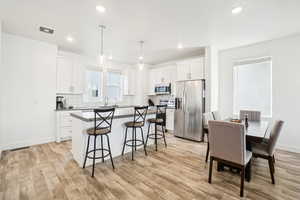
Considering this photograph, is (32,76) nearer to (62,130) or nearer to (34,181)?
(62,130)

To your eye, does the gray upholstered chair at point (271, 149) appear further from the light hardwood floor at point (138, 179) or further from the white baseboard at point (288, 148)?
the white baseboard at point (288, 148)

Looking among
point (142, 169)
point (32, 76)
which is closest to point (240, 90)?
point (142, 169)

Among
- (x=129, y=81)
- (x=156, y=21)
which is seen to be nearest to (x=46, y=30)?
(x=156, y=21)

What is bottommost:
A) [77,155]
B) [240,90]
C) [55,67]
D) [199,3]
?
[77,155]

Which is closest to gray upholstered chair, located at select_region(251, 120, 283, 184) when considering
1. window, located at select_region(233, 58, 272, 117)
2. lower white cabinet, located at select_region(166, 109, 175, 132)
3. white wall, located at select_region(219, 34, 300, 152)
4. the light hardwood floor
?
the light hardwood floor

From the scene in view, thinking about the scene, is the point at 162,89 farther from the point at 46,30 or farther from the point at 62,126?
the point at 46,30

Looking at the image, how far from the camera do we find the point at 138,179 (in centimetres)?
227

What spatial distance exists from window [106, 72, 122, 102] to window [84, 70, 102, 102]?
34 centimetres

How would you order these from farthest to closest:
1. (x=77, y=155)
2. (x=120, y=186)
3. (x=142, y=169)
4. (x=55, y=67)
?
(x=55, y=67) < (x=77, y=155) < (x=142, y=169) < (x=120, y=186)

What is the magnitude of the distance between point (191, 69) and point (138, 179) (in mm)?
3600

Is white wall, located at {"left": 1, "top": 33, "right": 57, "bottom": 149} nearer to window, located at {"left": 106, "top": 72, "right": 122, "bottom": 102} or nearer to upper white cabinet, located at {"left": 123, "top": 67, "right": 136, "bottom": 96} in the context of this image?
window, located at {"left": 106, "top": 72, "right": 122, "bottom": 102}

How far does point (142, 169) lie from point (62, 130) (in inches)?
112

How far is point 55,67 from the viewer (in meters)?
4.02

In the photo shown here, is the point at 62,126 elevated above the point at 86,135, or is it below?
below
